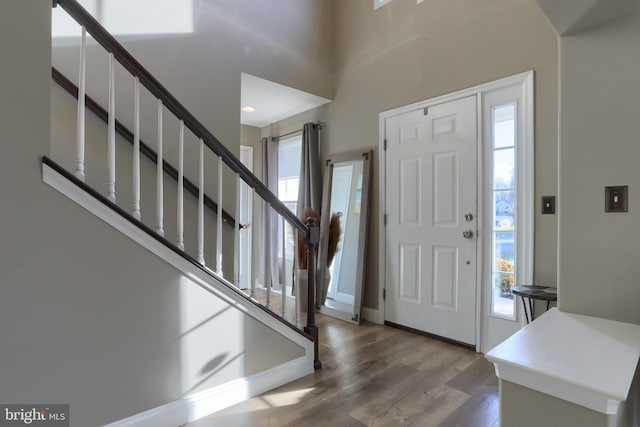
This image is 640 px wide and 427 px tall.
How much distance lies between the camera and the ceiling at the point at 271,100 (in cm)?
343

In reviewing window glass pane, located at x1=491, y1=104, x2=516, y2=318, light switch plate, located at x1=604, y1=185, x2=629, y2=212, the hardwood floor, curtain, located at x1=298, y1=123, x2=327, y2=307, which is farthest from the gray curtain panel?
light switch plate, located at x1=604, y1=185, x2=629, y2=212

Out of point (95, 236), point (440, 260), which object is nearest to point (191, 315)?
point (95, 236)

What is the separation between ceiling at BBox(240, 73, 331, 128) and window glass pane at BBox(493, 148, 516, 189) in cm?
208

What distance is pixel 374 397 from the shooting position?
205 centimetres

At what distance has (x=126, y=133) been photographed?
2371mm

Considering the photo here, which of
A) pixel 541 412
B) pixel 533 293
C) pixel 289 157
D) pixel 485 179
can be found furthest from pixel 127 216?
pixel 289 157

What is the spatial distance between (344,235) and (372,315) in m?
0.94

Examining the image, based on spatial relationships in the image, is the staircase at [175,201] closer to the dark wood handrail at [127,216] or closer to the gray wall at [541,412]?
the dark wood handrail at [127,216]

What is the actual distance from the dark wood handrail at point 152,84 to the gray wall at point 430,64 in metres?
1.79

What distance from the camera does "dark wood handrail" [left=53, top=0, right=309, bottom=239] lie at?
4.78 ft

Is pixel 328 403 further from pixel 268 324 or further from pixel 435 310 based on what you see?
pixel 435 310

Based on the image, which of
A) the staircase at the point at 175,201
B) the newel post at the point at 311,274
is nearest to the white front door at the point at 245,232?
the staircase at the point at 175,201

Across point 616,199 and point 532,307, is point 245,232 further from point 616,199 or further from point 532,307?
point 616,199

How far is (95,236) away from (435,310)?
2.74m
